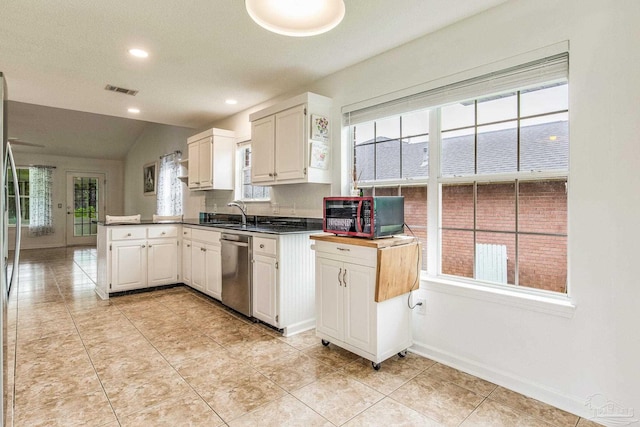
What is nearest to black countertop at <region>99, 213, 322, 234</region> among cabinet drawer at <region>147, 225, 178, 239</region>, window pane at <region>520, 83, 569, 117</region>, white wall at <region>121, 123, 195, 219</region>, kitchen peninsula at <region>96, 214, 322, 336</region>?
kitchen peninsula at <region>96, 214, 322, 336</region>

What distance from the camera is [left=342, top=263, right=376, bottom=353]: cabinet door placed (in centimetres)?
237

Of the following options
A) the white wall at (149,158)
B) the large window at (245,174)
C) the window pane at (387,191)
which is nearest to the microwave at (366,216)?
the window pane at (387,191)

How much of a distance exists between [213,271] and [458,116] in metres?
3.02

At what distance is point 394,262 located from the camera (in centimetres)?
240

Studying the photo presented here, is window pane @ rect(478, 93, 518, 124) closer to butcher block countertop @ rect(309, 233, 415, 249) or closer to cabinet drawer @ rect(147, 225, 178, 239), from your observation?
butcher block countertop @ rect(309, 233, 415, 249)

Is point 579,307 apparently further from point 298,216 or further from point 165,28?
point 165,28

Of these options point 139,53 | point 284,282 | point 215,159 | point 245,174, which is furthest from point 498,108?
point 215,159

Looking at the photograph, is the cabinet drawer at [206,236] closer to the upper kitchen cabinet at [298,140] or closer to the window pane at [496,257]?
the upper kitchen cabinet at [298,140]

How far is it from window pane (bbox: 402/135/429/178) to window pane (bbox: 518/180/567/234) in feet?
2.39

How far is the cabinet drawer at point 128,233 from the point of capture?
13.6 ft

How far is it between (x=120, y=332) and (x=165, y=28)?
2611mm

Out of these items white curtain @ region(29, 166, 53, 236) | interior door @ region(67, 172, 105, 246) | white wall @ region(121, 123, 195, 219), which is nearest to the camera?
white wall @ region(121, 123, 195, 219)

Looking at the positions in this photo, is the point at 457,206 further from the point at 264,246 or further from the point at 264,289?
the point at 264,289

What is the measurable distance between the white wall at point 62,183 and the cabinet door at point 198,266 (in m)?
6.75
